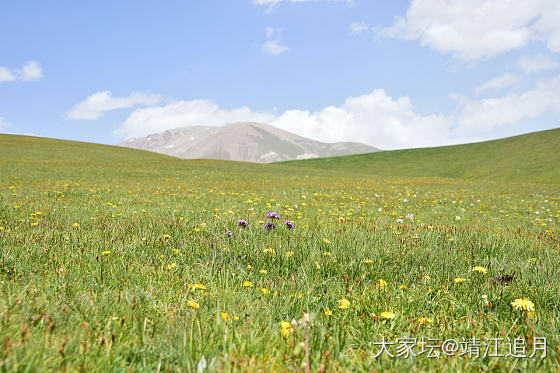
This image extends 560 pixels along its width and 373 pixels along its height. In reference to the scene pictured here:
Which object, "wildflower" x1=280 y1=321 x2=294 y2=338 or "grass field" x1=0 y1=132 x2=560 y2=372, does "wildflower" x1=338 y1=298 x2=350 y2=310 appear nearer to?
"grass field" x1=0 y1=132 x2=560 y2=372

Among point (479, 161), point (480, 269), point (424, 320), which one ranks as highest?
point (479, 161)

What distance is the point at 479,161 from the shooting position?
73250mm

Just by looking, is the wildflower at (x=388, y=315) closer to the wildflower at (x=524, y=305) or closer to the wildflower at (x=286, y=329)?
the wildflower at (x=286, y=329)

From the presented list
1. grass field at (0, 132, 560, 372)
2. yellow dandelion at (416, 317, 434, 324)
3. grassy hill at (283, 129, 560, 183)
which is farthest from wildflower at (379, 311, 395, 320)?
grassy hill at (283, 129, 560, 183)

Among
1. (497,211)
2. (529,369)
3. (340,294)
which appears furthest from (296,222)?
(497,211)

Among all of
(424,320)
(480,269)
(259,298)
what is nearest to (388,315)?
Answer: (424,320)

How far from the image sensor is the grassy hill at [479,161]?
198ft

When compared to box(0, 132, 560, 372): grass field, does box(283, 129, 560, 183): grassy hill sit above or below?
above

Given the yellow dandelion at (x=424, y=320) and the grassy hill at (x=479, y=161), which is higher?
the grassy hill at (x=479, y=161)

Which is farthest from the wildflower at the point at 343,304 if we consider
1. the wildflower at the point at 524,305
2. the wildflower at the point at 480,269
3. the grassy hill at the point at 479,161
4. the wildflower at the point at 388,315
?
the grassy hill at the point at 479,161

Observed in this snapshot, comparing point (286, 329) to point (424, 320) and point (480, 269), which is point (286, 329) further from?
point (480, 269)

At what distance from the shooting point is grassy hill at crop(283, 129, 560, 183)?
198 ft

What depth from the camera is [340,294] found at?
2932 millimetres

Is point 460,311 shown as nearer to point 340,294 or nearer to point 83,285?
point 340,294
